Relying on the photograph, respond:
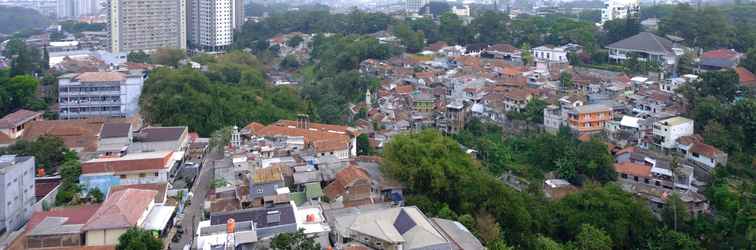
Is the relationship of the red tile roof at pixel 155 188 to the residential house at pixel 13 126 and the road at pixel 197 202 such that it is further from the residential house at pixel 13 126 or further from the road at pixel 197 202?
the residential house at pixel 13 126

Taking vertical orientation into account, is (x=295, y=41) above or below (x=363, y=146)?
above

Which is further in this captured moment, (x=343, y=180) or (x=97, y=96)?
(x=97, y=96)

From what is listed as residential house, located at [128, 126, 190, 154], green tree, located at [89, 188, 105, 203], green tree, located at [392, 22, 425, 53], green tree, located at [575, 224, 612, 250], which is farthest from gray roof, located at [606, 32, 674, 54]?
green tree, located at [89, 188, 105, 203]

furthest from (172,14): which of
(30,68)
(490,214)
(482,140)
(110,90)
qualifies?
(490,214)

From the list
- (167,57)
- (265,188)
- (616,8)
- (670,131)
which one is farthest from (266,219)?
(616,8)

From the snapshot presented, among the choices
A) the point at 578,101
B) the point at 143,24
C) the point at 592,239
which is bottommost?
the point at 592,239

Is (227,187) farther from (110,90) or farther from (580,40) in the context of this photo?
(580,40)

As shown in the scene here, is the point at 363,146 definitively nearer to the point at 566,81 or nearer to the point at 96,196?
the point at 96,196

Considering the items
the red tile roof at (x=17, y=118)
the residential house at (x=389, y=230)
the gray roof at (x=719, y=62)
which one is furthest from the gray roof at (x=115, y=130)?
the gray roof at (x=719, y=62)
